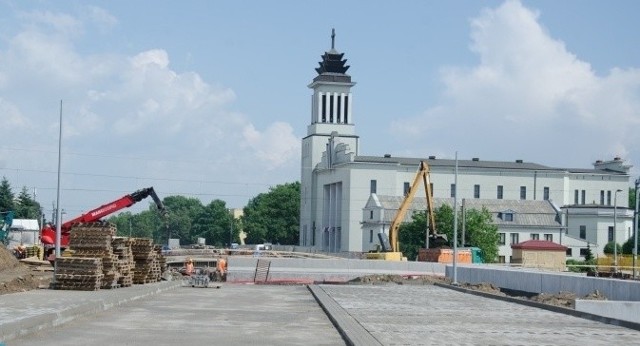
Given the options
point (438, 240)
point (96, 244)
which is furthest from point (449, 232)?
point (96, 244)

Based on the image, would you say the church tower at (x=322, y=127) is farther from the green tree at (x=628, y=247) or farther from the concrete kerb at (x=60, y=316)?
the concrete kerb at (x=60, y=316)

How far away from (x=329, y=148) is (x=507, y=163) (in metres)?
24.7

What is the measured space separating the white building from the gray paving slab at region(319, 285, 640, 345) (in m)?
87.7

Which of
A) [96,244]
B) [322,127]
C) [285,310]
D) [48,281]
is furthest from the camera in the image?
[322,127]

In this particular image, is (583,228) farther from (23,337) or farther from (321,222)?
(23,337)

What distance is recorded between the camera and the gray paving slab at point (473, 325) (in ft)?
72.0

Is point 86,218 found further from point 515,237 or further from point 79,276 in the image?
point 515,237

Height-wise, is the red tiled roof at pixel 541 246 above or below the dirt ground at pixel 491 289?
above

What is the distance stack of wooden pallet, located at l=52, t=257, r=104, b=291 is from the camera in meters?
37.8

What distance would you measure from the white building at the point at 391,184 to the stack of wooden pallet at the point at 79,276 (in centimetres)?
8603

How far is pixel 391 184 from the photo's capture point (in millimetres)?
134750

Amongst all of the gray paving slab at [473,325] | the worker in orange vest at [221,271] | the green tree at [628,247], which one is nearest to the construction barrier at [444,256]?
the worker in orange vest at [221,271]

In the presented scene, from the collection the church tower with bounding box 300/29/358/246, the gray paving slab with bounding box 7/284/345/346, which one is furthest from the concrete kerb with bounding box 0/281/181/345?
the church tower with bounding box 300/29/358/246

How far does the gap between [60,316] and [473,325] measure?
9.68 m
